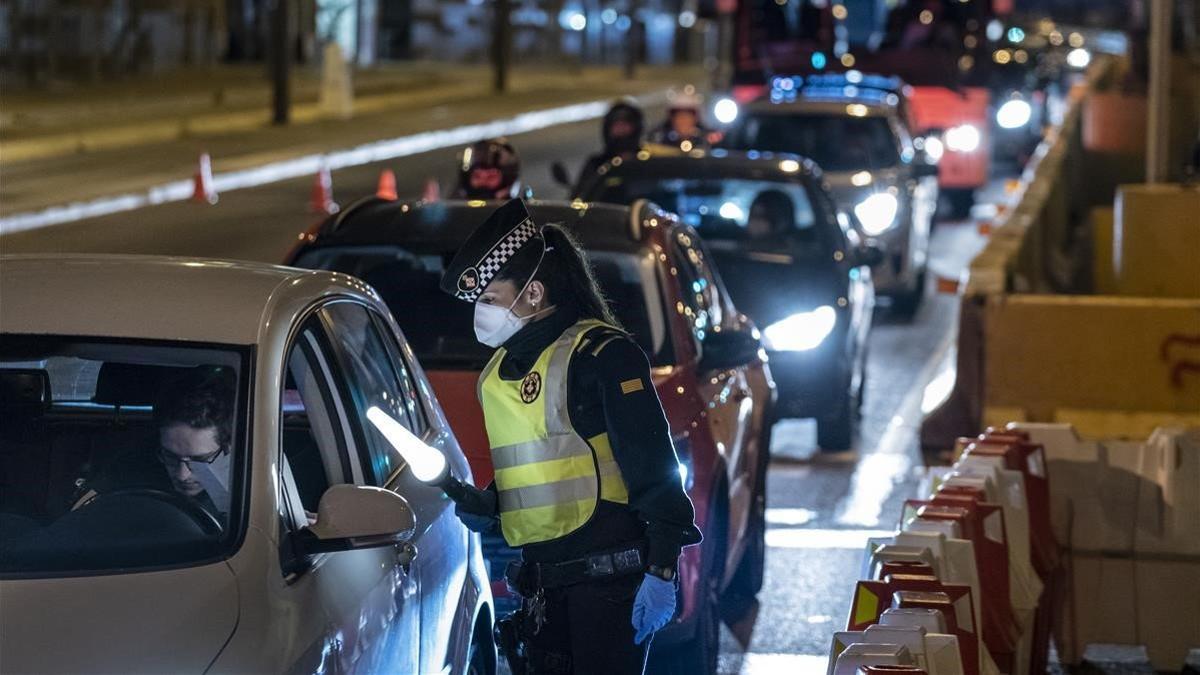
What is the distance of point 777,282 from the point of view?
12.2 m

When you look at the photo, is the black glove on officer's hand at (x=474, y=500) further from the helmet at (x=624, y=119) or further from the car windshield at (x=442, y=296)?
the helmet at (x=624, y=119)

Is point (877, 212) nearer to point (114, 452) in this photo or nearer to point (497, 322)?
point (497, 322)

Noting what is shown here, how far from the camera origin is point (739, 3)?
97.9 ft

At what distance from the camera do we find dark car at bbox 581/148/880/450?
12.1 m

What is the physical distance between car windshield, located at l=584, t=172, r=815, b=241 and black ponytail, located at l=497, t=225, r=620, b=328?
7019 mm

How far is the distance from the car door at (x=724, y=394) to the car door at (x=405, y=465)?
2.19 meters

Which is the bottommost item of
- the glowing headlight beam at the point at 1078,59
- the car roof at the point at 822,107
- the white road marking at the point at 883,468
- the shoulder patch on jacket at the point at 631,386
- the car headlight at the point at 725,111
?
the white road marking at the point at 883,468

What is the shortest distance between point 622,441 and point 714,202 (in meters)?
8.30

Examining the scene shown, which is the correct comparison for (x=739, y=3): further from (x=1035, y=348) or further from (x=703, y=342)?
(x=703, y=342)

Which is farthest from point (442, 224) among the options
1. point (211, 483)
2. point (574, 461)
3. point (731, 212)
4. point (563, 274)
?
point (731, 212)

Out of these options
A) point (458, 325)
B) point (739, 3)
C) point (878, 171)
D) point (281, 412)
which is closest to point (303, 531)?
point (281, 412)

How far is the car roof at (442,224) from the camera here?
330 inches

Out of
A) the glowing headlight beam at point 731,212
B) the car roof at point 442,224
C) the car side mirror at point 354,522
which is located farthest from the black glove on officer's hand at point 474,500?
the glowing headlight beam at point 731,212

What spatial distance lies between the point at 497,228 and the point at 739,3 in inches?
993
